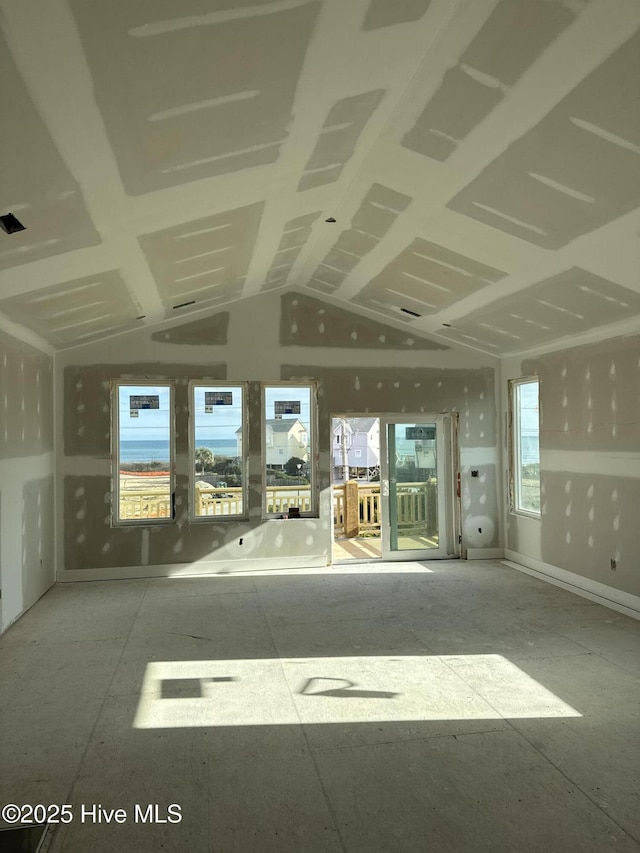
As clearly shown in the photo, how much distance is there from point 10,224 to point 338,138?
6.42 feet

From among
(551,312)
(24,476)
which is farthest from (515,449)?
(24,476)

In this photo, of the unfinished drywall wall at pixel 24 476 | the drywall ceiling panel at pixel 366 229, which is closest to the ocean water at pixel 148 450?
the unfinished drywall wall at pixel 24 476

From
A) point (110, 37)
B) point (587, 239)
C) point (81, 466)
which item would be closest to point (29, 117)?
point (110, 37)

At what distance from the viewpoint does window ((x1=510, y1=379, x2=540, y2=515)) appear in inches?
291

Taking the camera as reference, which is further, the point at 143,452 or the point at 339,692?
the point at 143,452

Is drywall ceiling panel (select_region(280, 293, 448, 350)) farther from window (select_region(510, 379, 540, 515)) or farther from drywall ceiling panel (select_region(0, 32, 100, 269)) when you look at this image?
drywall ceiling panel (select_region(0, 32, 100, 269))

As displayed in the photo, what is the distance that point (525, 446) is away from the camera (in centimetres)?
762

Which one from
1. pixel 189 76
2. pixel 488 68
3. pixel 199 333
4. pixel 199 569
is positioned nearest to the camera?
pixel 189 76

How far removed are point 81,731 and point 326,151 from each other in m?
3.74

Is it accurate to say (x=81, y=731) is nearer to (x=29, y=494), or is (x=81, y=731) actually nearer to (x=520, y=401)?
(x=29, y=494)

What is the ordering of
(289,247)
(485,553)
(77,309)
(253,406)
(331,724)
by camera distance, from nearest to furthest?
(331,724) < (77,309) < (289,247) < (253,406) < (485,553)

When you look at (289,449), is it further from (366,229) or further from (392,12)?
(392,12)

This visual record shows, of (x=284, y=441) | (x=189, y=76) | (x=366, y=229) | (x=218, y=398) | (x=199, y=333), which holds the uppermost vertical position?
(x=366, y=229)

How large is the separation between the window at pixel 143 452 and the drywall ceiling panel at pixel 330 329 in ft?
5.63
